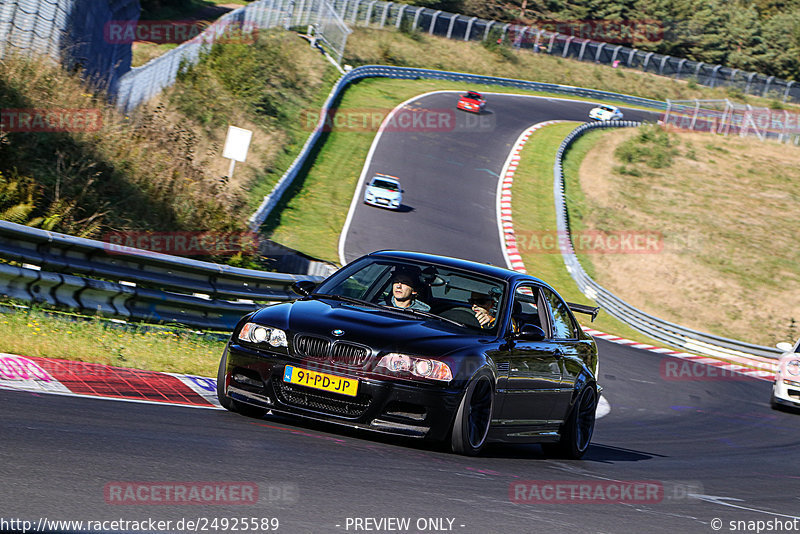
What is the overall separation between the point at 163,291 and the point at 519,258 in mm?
21109

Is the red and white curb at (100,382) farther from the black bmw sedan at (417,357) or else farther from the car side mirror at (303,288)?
the car side mirror at (303,288)

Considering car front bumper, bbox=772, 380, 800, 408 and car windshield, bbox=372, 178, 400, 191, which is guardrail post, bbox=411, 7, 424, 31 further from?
car front bumper, bbox=772, 380, 800, 408

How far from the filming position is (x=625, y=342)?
24625mm

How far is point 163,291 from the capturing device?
1074 cm

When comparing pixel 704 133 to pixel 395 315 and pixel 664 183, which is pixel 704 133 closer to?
pixel 664 183

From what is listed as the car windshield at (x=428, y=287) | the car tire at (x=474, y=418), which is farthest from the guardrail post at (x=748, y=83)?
the car tire at (x=474, y=418)

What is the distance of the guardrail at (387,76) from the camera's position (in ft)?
95.0

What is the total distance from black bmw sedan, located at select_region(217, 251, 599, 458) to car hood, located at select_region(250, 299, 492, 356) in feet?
0.03

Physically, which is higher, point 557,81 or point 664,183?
point 557,81

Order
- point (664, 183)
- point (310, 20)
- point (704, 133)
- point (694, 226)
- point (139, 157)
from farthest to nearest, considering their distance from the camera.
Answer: point (704, 133)
point (310, 20)
point (664, 183)
point (694, 226)
point (139, 157)

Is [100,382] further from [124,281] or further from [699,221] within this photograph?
[699,221]

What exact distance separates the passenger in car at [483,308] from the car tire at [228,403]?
184 centimetres

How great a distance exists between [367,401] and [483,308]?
1.62m

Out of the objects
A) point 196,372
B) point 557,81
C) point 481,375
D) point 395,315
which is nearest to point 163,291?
point 196,372
